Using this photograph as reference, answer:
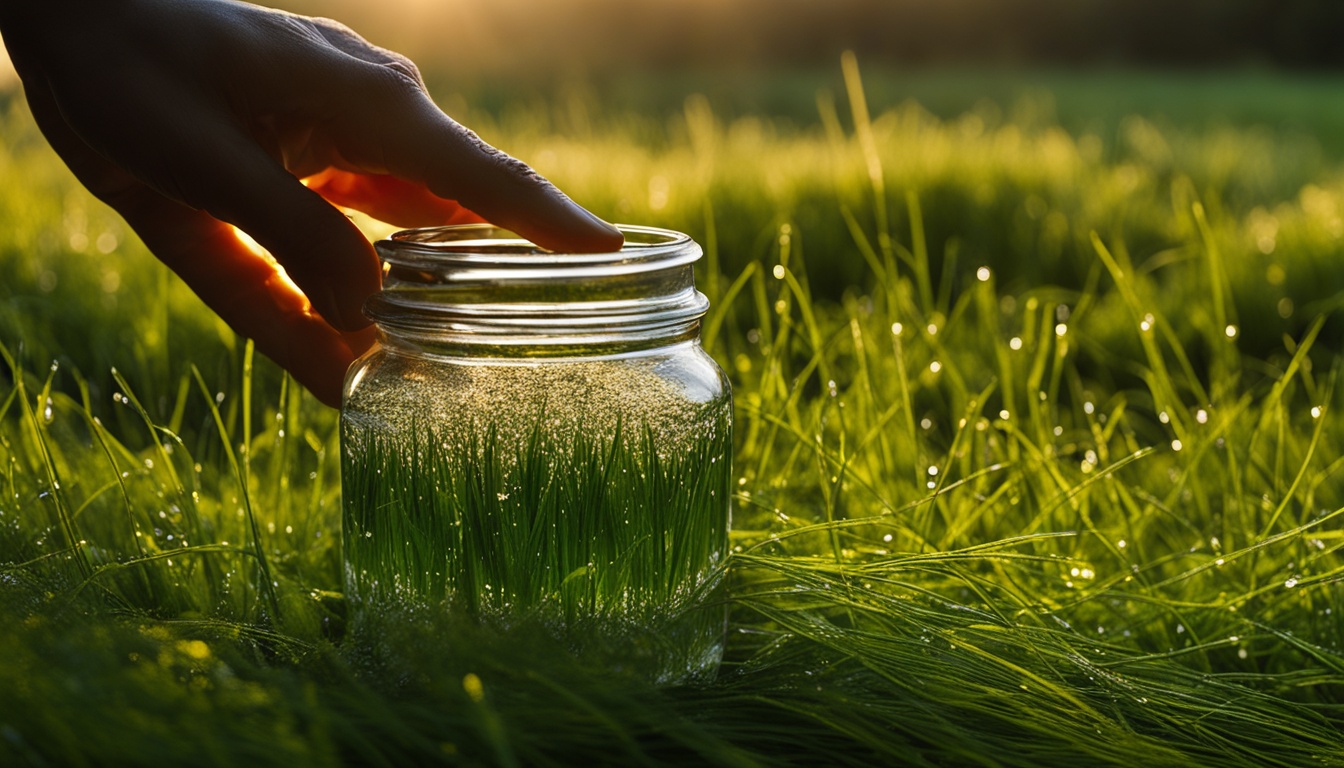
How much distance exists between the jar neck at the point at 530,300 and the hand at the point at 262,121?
0.03 meters

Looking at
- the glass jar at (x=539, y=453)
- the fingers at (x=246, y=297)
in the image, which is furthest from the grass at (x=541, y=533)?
the fingers at (x=246, y=297)

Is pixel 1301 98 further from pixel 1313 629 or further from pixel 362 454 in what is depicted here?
pixel 362 454

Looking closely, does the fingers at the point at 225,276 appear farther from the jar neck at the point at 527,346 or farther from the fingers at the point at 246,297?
the jar neck at the point at 527,346

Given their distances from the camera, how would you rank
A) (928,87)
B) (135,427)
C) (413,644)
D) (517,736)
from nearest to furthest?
(517,736), (413,644), (135,427), (928,87)

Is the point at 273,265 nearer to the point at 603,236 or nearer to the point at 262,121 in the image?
the point at 262,121

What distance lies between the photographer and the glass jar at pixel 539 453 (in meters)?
1.01

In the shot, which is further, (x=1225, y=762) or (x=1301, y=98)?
(x=1301, y=98)

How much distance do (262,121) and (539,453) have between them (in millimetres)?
409

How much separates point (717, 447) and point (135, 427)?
3.60 feet

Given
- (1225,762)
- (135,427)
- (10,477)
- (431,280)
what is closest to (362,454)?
(431,280)

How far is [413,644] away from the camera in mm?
961

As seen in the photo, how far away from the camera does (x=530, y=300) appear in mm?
1041

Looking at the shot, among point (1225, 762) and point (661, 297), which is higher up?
point (661, 297)

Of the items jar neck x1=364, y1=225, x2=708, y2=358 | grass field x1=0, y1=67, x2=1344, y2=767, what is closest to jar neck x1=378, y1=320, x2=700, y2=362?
jar neck x1=364, y1=225, x2=708, y2=358
